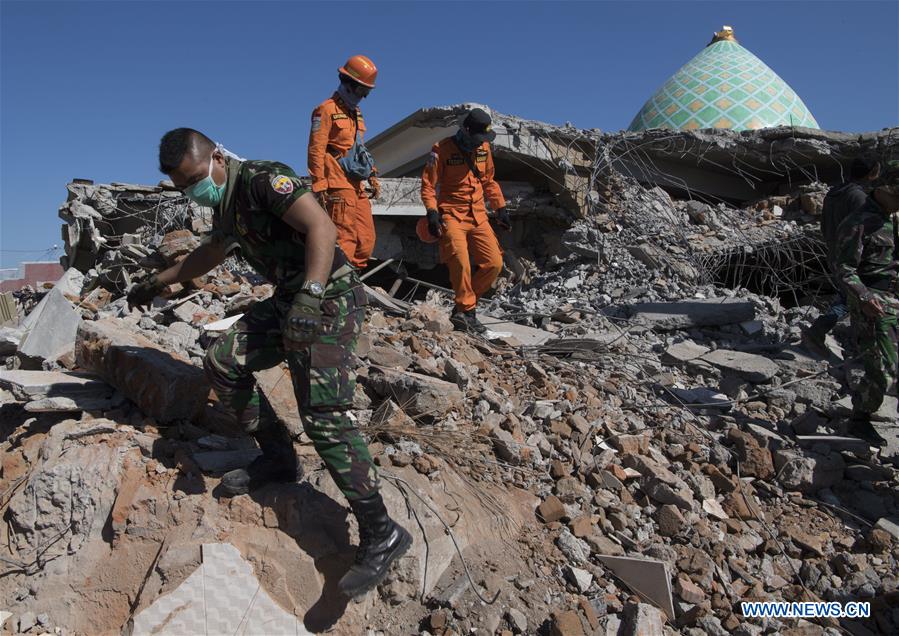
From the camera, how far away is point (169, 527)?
7.95ft

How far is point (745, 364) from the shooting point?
4793 millimetres

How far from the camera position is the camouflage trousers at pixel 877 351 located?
11.6ft

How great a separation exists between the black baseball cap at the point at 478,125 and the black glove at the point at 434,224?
664 millimetres

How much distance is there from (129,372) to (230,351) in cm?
97

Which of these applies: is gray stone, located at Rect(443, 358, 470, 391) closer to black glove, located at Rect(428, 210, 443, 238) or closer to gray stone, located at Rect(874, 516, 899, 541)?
black glove, located at Rect(428, 210, 443, 238)

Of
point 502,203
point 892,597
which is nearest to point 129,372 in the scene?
point 502,203

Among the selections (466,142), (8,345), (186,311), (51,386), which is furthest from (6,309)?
(466,142)

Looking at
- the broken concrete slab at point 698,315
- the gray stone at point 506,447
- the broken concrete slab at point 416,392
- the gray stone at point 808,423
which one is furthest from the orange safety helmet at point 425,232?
the gray stone at point 808,423

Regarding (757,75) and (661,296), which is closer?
(661,296)

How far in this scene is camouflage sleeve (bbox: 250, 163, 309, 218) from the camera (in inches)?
83.2

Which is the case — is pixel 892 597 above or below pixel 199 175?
below

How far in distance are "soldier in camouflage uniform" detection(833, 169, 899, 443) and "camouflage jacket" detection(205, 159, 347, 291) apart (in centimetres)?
302

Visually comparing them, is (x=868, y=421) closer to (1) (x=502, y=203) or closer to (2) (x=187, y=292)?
(1) (x=502, y=203)

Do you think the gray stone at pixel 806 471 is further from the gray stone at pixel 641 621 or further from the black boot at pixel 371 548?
the black boot at pixel 371 548
